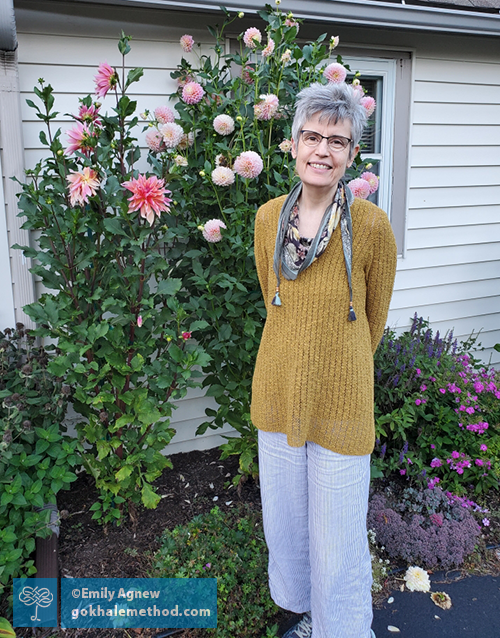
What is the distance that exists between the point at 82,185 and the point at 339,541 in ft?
5.19

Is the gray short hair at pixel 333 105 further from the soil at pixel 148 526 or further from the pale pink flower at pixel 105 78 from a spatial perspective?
the soil at pixel 148 526

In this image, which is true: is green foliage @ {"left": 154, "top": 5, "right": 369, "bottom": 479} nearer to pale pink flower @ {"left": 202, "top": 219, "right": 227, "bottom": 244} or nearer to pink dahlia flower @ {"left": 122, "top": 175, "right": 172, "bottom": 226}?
pale pink flower @ {"left": 202, "top": 219, "right": 227, "bottom": 244}

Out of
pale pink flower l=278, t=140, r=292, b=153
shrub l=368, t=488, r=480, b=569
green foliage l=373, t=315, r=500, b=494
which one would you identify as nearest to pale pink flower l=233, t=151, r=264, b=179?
→ pale pink flower l=278, t=140, r=292, b=153

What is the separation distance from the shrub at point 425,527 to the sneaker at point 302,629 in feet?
2.27

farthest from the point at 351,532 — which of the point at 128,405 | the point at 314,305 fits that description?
the point at 128,405

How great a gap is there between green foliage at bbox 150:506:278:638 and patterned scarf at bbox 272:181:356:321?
50.4 inches

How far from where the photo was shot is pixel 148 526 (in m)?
2.44

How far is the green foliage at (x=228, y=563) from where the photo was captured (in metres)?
1.95

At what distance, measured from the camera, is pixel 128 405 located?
2180mm

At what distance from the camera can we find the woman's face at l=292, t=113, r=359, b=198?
1374 millimetres

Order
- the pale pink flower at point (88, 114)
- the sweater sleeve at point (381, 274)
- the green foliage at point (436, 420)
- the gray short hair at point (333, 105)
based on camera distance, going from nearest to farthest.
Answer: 1. the gray short hair at point (333, 105)
2. the sweater sleeve at point (381, 274)
3. the pale pink flower at point (88, 114)
4. the green foliage at point (436, 420)

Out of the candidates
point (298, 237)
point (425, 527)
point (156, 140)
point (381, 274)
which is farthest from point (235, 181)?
point (425, 527)

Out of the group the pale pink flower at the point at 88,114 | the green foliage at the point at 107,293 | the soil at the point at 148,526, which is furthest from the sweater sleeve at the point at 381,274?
the soil at the point at 148,526

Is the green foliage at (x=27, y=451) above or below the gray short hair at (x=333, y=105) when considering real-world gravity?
below
